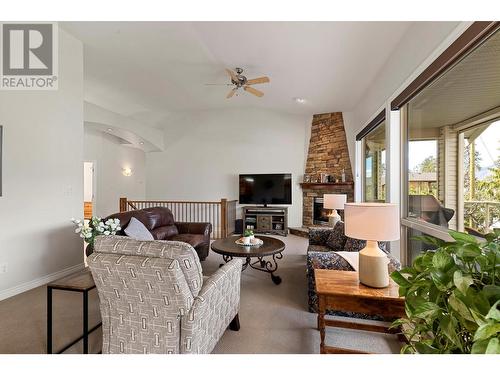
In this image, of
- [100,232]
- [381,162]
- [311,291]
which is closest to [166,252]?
[100,232]

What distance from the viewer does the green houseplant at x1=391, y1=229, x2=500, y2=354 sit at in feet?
2.28

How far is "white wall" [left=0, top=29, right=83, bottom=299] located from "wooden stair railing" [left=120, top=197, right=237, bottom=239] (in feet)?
8.38

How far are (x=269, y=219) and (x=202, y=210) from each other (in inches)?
73.2

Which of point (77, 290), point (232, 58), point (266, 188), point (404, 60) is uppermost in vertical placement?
point (232, 58)

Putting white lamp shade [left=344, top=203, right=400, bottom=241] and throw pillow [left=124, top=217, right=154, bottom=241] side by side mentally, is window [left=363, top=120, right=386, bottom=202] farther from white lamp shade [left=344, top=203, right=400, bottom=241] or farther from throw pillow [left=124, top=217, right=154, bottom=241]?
throw pillow [left=124, top=217, right=154, bottom=241]

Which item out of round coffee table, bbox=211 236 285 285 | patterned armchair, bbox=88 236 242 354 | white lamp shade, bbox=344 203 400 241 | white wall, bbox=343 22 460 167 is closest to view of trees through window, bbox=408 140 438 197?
white wall, bbox=343 22 460 167

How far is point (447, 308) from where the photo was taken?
819mm

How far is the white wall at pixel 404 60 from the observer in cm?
211

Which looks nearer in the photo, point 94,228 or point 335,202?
point 94,228

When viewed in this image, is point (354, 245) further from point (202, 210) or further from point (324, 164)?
point (202, 210)

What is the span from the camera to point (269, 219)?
21.1 feet

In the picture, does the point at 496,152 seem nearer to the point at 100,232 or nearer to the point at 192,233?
the point at 100,232

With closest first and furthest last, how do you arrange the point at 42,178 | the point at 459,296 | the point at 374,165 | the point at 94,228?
the point at 459,296 < the point at 94,228 < the point at 42,178 < the point at 374,165

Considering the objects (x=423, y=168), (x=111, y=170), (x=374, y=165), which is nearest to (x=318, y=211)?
(x=374, y=165)
